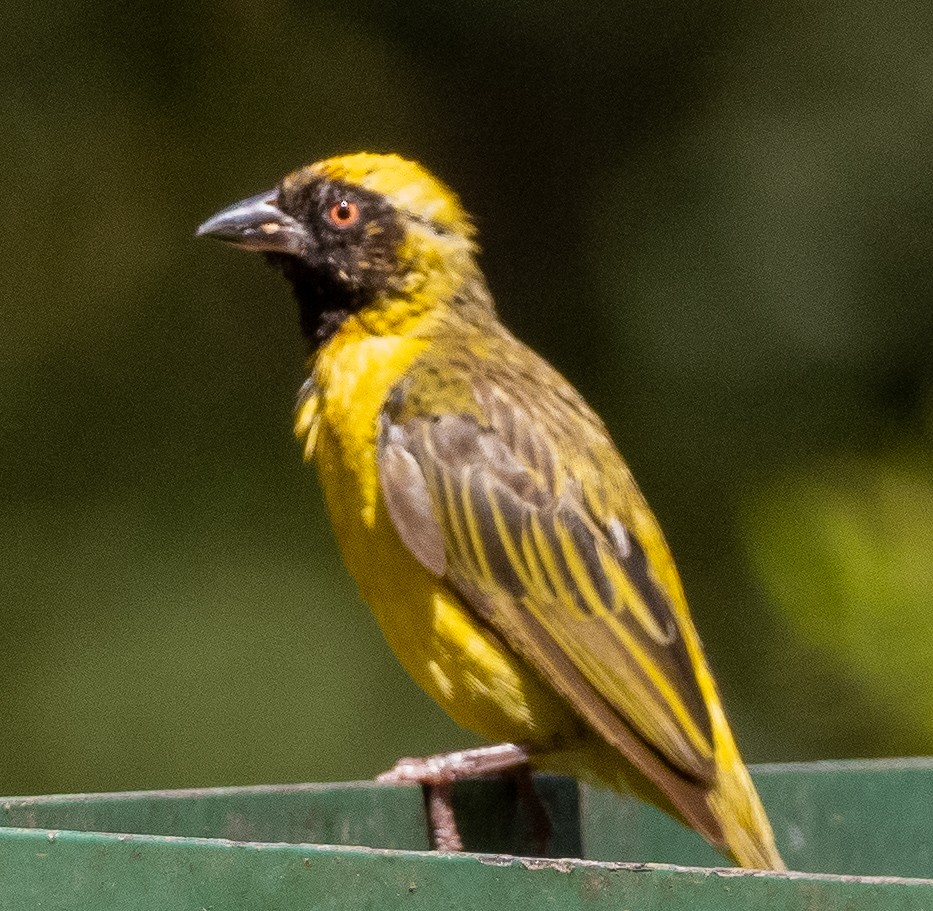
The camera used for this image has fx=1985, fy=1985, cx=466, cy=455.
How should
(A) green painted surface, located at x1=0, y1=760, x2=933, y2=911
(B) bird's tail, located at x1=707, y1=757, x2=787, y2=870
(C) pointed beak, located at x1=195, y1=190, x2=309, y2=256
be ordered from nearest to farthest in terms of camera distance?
(A) green painted surface, located at x1=0, y1=760, x2=933, y2=911 < (B) bird's tail, located at x1=707, y1=757, x2=787, y2=870 < (C) pointed beak, located at x1=195, y1=190, x2=309, y2=256

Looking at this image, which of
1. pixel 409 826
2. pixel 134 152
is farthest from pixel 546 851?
pixel 134 152

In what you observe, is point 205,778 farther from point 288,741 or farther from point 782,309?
point 782,309

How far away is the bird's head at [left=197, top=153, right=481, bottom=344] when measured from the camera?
14.1ft

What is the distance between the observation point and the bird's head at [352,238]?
4.30 meters

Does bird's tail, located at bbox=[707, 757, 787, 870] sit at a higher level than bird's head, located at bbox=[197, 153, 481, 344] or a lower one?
lower

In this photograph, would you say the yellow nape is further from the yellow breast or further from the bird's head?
the yellow breast

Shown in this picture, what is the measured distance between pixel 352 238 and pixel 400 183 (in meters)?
0.21

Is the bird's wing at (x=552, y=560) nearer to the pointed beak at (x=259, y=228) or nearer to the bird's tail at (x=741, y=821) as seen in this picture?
the bird's tail at (x=741, y=821)

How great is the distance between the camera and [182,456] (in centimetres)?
518

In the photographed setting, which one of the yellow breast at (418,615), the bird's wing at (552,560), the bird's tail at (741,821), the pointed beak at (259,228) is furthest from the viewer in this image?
the pointed beak at (259,228)

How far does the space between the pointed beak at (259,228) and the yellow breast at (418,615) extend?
531 millimetres

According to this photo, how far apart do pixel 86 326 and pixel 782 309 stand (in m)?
1.89

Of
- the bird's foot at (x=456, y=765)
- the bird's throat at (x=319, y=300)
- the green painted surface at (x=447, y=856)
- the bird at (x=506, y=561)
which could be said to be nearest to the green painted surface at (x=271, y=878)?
the green painted surface at (x=447, y=856)

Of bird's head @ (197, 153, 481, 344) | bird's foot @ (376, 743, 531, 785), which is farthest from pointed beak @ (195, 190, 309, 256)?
bird's foot @ (376, 743, 531, 785)
